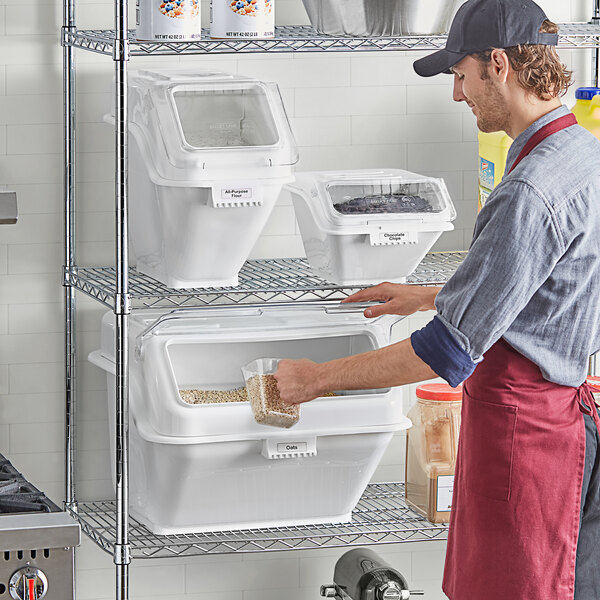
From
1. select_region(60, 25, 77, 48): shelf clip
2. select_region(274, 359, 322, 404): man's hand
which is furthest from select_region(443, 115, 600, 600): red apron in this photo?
select_region(60, 25, 77, 48): shelf clip

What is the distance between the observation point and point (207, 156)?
2.51m

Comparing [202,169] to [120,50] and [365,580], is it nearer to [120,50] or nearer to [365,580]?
[120,50]

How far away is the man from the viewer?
Answer: 2004 millimetres

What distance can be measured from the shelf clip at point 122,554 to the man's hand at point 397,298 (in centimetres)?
73

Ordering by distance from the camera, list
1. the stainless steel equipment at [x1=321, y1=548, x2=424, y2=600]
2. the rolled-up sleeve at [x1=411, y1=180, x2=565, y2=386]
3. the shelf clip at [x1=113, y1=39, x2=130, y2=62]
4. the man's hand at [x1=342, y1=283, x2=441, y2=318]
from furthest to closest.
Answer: the stainless steel equipment at [x1=321, y1=548, x2=424, y2=600] → the man's hand at [x1=342, y1=283, x2=441, y2=318] → the shelf clip at [x1=113, y1=39, x2=130, y2=62] → the rolled-up sleeve at [x1=411, y1=180, x2=565, y2=386]

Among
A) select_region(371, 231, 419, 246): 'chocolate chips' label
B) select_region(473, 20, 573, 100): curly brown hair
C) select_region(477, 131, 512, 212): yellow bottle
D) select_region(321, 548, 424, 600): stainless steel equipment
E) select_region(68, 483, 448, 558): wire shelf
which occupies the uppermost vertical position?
select_region(473, 20, 573, 100): curly brown hair

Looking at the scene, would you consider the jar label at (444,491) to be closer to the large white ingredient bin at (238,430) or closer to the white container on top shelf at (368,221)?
the large white ingredient bin at (238,430)

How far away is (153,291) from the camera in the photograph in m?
2.59

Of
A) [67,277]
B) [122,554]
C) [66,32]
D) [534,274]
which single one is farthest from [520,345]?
[66,32]

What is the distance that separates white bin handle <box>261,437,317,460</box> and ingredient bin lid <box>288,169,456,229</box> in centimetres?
48

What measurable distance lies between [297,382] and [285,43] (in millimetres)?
773

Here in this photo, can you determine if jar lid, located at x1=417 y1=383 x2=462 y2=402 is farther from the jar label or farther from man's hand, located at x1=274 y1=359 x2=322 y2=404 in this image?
man's hand, located at x1=274 y1=359 x2=322 y2=404

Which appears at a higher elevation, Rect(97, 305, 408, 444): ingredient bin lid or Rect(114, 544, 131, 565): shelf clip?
Rect(97, 305, 408, 444): ingredient bin lid

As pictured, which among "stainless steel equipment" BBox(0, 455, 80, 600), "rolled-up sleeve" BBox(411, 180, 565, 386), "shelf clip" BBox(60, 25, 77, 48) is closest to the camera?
"stainless steel equipment" BBox(0, 455, 80, 600)
